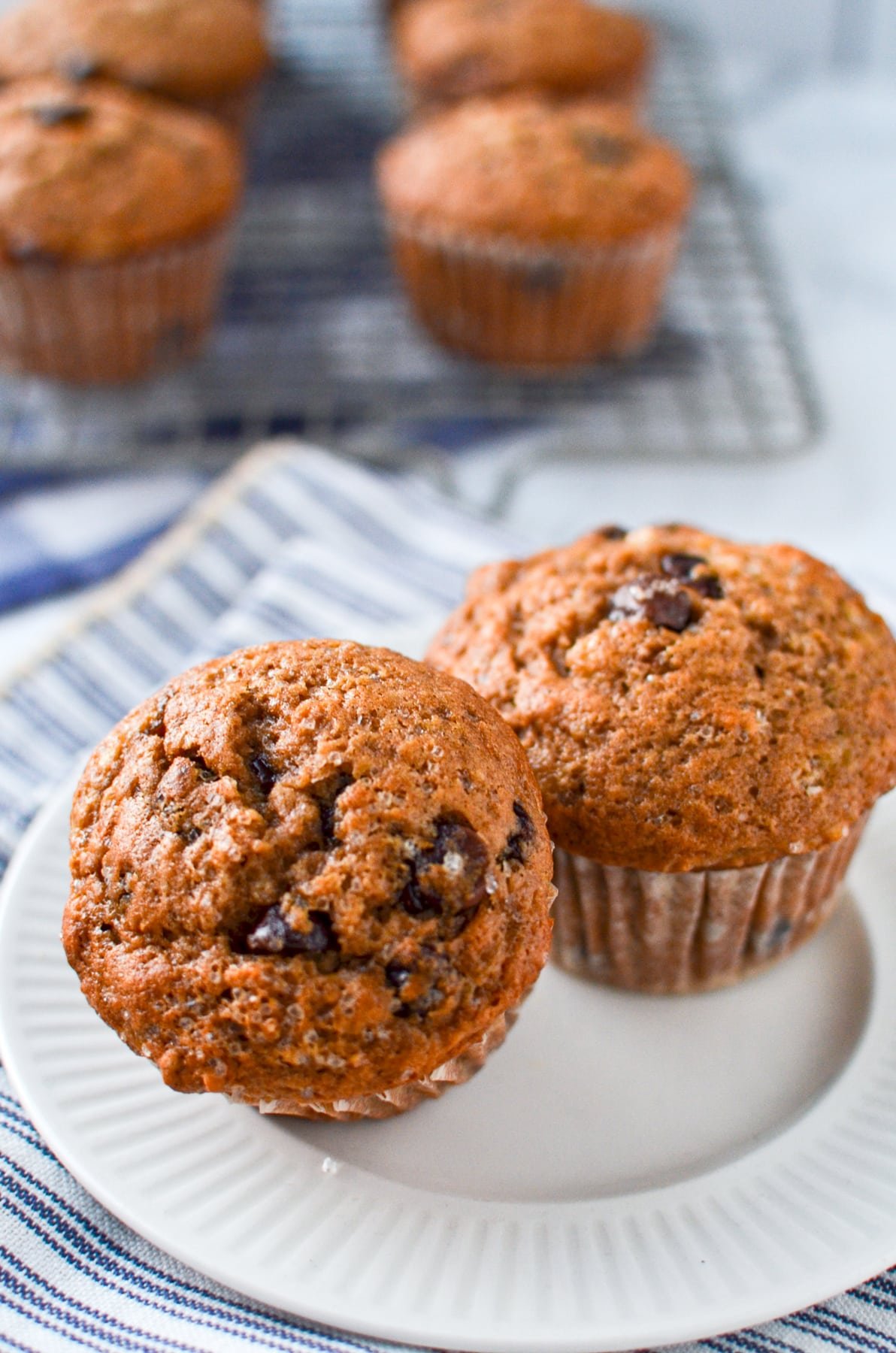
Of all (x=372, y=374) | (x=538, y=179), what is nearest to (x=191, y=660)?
(x=372, y=374)

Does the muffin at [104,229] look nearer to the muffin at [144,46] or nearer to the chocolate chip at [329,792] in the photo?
the muffin at [144,46]

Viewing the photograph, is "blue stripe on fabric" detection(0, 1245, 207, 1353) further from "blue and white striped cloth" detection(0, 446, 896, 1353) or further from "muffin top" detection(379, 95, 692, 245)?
"muffin top" detection(379, 95, 692, 245)

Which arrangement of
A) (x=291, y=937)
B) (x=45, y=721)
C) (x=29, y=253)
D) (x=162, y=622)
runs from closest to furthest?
(x=291, y=937), (x=45, y=721), (x=162, y=622), (x=29, y=253)

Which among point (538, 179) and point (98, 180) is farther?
point (538, 179)

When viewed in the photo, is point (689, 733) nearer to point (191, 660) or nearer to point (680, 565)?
point (680, 565)

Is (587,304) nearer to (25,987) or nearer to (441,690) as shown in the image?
(441,690)

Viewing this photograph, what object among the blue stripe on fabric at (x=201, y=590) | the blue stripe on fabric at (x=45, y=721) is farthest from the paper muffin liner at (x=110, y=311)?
the blue stripe on fabric at (x=45, y=721)

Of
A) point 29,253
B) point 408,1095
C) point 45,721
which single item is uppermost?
point 29,253
